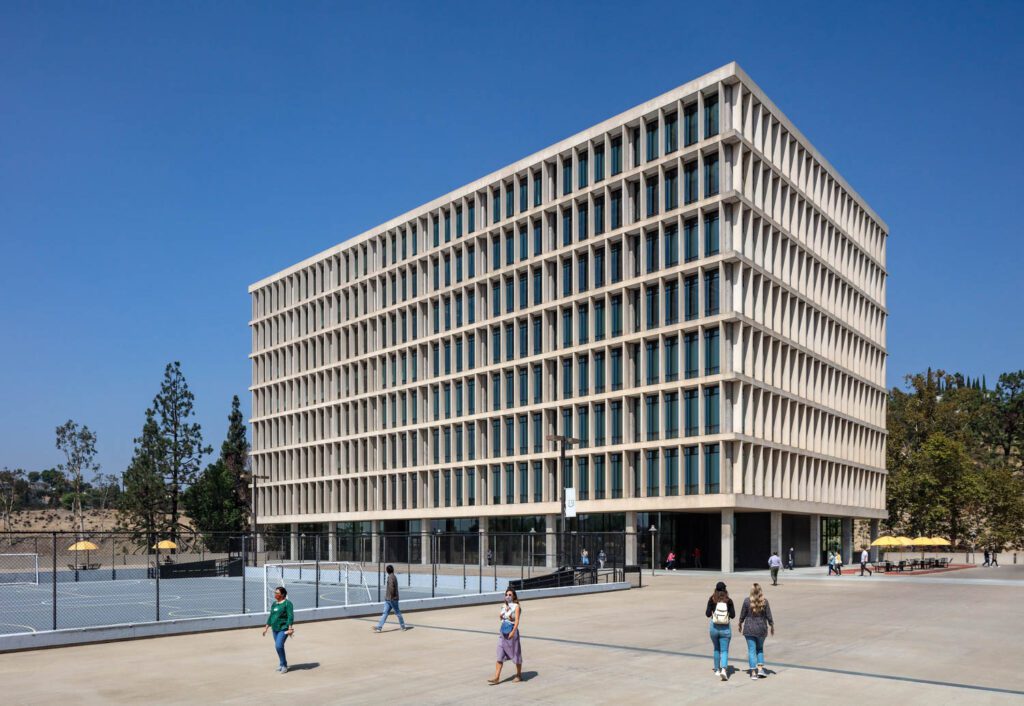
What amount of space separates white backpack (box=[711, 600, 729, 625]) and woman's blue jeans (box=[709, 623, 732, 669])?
0.21 m

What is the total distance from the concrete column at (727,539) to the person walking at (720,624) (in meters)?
46.2

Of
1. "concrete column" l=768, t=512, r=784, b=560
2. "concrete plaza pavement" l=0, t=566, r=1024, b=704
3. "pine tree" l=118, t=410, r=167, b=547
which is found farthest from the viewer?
"pine tree" l=118, t=410, r=167, b=547

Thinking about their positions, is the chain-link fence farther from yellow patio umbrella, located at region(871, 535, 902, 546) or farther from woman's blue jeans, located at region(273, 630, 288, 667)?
yellow patio umbrella, located at region(871, 535, 902, 546)

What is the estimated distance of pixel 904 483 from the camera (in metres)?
96.7

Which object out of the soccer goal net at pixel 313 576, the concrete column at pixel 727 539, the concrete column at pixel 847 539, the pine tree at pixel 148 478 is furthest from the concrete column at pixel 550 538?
the pine tree at pixel 148 478

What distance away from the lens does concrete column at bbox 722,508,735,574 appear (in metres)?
63.0

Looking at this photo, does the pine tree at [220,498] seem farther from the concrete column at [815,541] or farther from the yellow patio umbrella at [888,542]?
the yellow patio umbrella at [888,542]

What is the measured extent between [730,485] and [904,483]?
42893 mm

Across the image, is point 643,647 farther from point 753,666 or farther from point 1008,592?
point 1008,592

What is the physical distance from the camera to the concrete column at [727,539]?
63.0m

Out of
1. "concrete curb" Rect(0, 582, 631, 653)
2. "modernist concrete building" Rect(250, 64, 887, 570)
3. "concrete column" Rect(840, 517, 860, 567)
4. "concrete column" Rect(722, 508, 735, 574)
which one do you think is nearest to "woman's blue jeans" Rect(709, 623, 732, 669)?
"concrete curb" Rect(0, 582, 631, 653)

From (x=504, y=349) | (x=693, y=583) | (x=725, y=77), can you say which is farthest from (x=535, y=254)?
(x=693, y=583)

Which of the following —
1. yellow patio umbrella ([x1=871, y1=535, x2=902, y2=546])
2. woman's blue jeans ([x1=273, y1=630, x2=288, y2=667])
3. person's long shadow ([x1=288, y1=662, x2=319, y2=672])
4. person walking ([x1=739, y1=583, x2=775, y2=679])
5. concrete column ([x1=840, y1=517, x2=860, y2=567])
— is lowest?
concrete column ([x1=840, y1=517, x2=860, y2=567])

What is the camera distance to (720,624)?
59.0 feet
